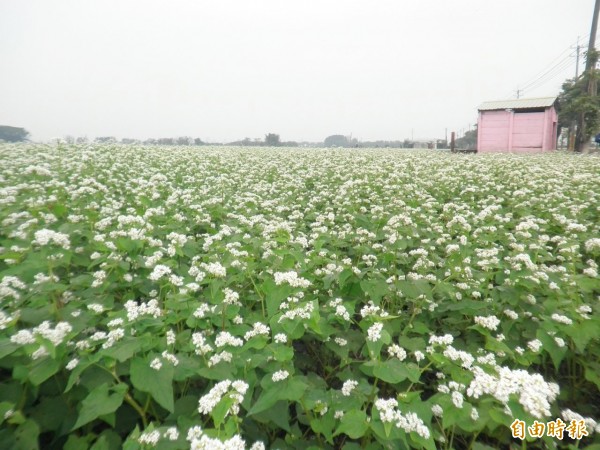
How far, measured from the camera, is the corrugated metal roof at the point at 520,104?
80.8ft

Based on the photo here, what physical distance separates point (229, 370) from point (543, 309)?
2.93 meters

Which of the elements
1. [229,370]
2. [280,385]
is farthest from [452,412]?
[229,370]

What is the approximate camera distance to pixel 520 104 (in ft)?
83.7

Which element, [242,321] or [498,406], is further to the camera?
[242,321]

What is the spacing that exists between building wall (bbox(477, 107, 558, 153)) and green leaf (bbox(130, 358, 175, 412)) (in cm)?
3020

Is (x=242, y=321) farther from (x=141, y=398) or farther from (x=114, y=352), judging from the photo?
(x=114, y=352)

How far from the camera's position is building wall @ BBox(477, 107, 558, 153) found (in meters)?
24.6

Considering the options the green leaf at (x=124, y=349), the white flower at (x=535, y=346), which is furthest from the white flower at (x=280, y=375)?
the white flower at (x=535, y=346)

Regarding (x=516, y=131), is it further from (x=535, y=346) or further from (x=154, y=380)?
(x=154, y=380)

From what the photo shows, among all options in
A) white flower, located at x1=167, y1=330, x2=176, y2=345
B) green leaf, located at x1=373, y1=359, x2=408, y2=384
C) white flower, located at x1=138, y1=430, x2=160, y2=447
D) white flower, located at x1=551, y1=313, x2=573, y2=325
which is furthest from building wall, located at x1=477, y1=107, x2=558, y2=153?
white flower, located at x1=138, y1=430, x2=160, y2=447

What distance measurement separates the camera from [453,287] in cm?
328

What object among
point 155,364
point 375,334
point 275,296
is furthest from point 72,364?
point 375,334

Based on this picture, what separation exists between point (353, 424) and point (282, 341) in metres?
0.66

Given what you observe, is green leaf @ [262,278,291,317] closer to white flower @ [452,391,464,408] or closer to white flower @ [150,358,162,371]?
white flower @ [150,358,162,371]
